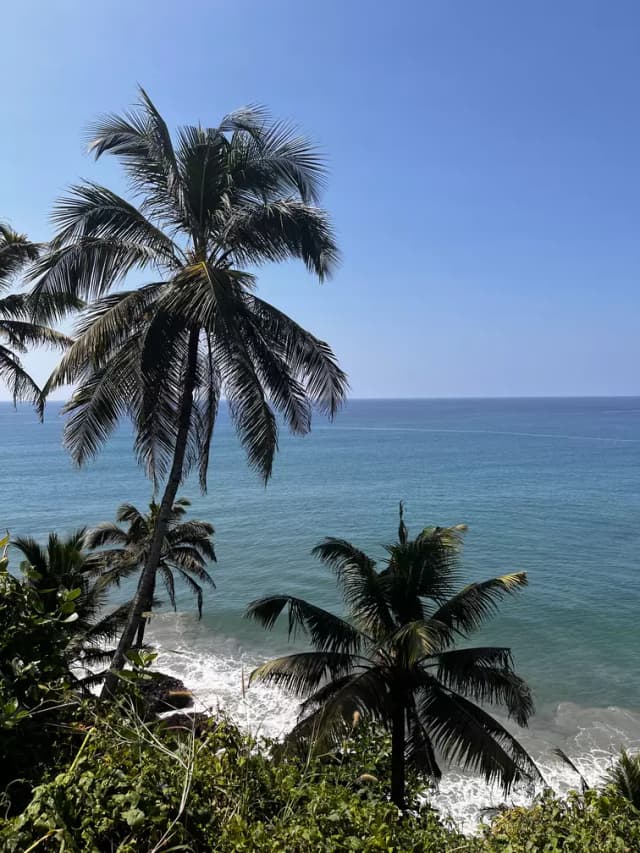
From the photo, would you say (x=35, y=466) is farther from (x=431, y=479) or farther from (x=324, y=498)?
(x=431, y=479)

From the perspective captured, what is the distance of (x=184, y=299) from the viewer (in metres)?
9.26

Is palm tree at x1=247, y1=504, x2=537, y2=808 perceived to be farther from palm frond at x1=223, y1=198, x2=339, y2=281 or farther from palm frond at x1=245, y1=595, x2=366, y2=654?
palm frond at x1=223, y1=198, x2=339, y2=281

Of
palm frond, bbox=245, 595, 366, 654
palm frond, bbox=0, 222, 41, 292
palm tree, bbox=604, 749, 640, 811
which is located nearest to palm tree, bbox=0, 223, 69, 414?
palm frond, bbox=0, 222, 41, 292

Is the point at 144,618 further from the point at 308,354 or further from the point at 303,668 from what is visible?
the point at 308,354

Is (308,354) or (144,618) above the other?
(308,354)

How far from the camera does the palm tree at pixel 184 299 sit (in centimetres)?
984

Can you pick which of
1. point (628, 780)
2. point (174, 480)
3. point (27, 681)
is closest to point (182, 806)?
point (27, 681)

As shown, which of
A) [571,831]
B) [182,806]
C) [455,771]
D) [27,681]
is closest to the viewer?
[182,806]

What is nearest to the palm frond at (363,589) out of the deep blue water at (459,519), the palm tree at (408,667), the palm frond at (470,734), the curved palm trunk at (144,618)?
the palm tree at (408,667)

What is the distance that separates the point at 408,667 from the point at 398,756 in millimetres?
1572

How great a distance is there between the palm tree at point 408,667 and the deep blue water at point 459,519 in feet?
44.4

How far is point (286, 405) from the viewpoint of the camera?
36.2ft

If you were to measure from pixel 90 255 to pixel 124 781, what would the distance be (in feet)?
29.3

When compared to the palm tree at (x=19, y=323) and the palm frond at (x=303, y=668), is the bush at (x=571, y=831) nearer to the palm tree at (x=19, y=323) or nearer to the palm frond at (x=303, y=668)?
the palm frond at (x=303, y=668)
